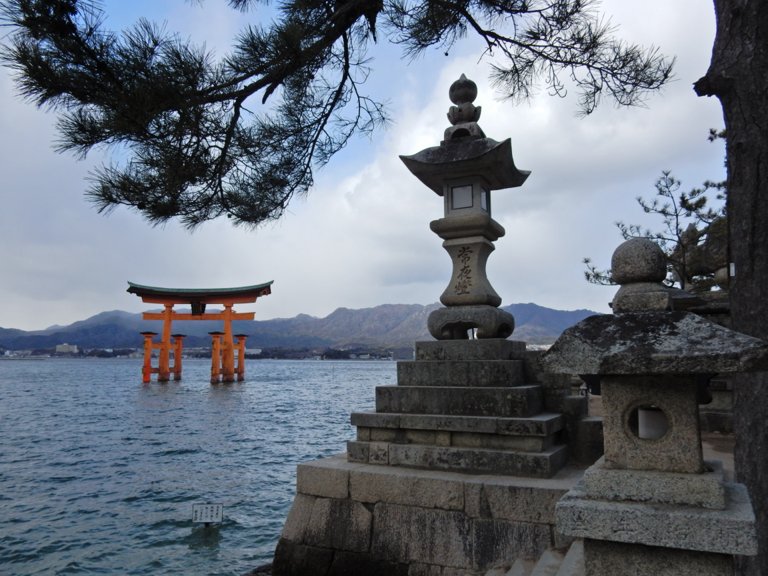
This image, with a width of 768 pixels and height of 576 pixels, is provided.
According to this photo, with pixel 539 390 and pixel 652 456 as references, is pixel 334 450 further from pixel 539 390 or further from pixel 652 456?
pixel 652 456

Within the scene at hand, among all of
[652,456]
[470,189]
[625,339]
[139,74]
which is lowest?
[652,456]

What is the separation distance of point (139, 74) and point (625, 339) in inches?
153

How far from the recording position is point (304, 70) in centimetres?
522

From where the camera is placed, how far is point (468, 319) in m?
5.04

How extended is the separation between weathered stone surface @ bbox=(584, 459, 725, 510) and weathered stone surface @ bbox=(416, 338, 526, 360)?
247cm

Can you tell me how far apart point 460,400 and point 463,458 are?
493 millimetres

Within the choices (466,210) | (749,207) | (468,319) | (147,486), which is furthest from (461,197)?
(147,486)

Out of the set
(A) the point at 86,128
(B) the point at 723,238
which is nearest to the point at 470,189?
(A) the point at 86,128

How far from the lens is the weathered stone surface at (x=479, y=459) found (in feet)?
13.3

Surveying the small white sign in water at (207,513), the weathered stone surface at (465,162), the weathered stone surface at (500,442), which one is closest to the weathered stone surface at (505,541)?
the weathered stone surface at (500,442)

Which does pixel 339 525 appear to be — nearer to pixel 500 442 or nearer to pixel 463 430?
pixel 463 430

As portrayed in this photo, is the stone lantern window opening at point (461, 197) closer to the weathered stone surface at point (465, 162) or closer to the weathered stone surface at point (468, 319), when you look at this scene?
the weathered stone surface at point (465, 162)

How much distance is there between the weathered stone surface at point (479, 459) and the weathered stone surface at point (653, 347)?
209cm

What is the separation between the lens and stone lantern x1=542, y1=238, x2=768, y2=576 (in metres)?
2.00
